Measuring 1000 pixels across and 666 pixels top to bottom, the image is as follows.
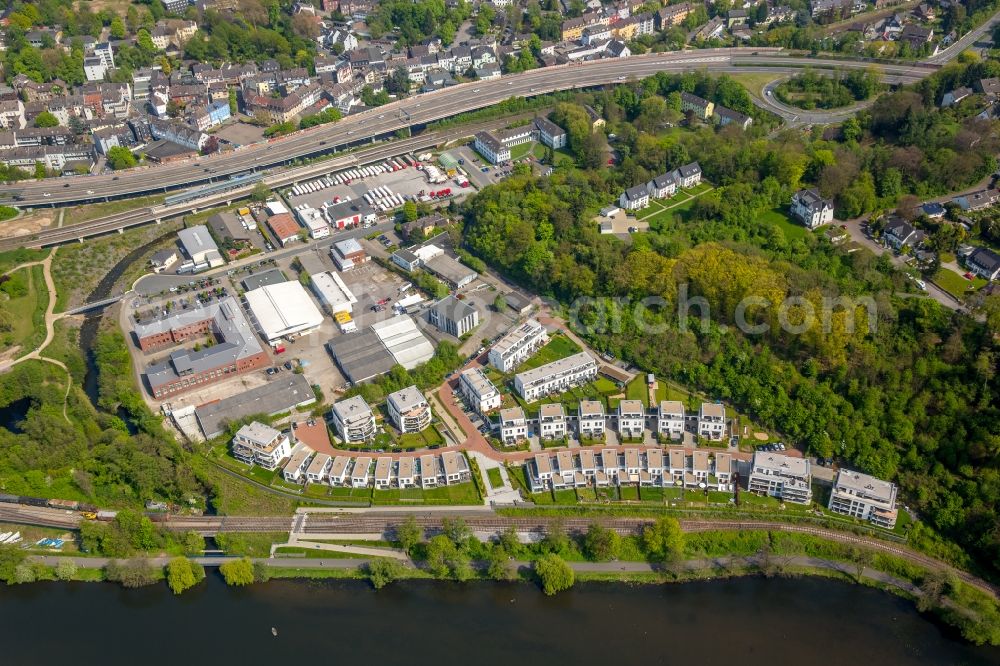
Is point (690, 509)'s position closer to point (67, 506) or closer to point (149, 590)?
point (149, 590)

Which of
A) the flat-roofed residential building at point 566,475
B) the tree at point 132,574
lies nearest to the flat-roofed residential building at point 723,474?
the flat-roofed residential building at point 566,475

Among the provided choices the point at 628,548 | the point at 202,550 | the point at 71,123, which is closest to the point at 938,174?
the point at 628,548

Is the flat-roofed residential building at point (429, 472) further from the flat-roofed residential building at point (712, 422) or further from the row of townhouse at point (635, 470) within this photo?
the flat-roofed residential building at point (712, 422)

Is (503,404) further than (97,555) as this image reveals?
Yes

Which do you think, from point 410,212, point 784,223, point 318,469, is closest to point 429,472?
point 318,469

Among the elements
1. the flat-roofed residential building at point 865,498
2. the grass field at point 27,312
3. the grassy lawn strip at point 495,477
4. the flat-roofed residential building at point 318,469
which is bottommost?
the flat-roofed residential building at point 865,498
